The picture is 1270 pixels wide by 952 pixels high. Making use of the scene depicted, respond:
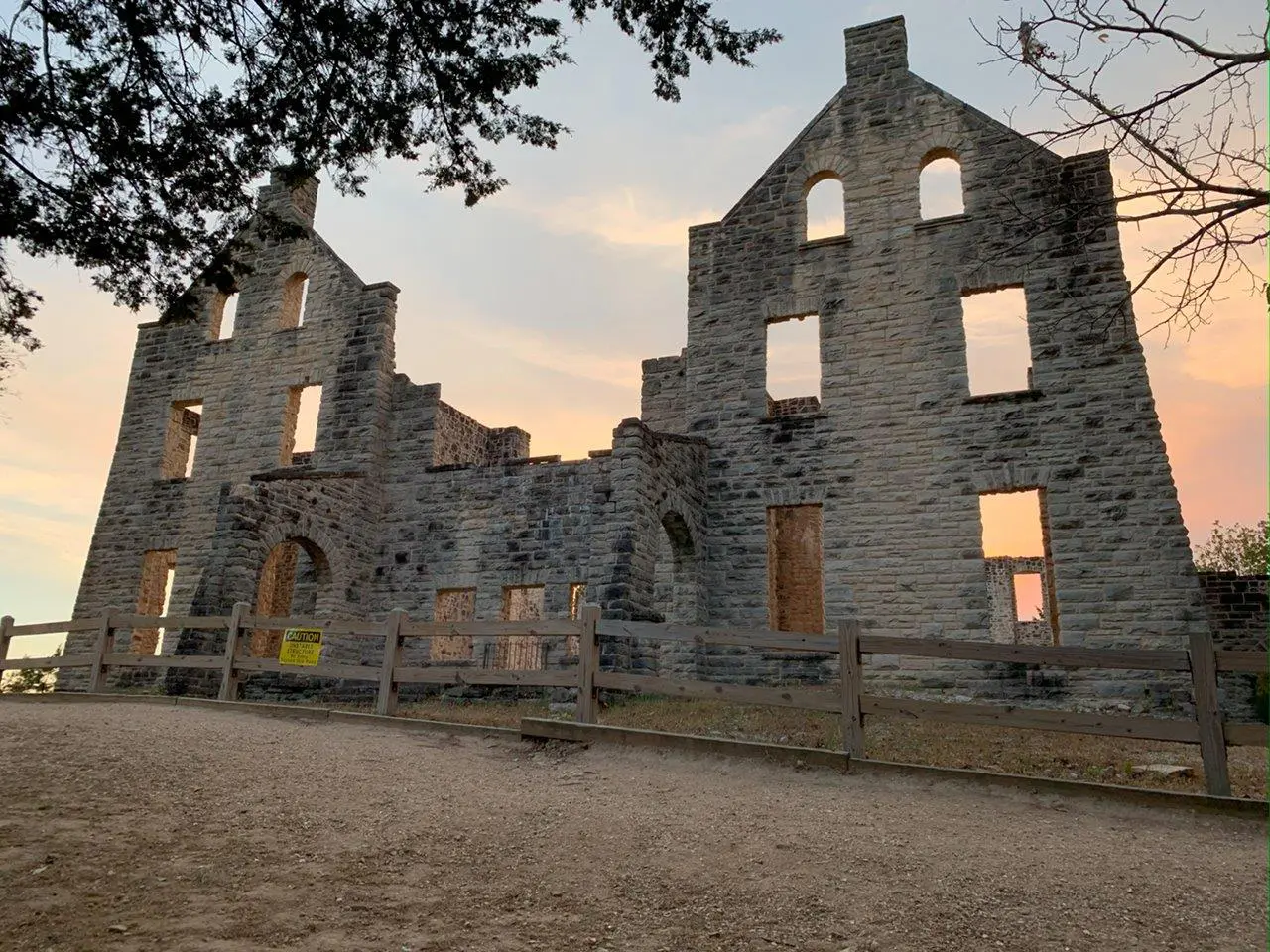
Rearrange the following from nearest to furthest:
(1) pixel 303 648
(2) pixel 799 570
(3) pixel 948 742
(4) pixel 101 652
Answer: (3) pixel 948 742 < (1) pixel 303 648 < (4) pixel 101 652 < (2) pixel 799 570

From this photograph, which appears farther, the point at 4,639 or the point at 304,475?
the point at 304,475

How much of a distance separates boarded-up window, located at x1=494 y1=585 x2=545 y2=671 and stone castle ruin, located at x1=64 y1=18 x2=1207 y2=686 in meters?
0.08

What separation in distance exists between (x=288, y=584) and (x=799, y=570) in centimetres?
1170

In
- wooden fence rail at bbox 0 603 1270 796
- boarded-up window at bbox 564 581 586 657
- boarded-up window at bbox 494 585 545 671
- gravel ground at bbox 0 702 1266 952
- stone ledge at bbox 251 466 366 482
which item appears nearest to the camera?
gravel ground at bbox 0 702 1266 952

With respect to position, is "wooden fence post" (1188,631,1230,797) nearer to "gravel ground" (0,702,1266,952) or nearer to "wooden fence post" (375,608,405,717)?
"gravel ground" (0,702,1266,952)

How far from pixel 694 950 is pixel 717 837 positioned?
1.42 metres

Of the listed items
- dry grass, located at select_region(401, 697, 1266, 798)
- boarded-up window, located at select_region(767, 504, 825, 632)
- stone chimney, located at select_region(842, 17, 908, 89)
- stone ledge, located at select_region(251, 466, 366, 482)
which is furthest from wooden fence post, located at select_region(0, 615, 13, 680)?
stone chimney, located at select_region(842, 17, 908, 89)

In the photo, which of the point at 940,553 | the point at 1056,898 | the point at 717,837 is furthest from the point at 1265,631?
the point at 717,837

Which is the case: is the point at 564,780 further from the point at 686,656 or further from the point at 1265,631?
the point at 1265,631

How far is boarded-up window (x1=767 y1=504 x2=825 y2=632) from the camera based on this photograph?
56.5 ft

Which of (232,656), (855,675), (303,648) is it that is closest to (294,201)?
(232,656)

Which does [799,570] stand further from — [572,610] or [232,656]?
[232,656]

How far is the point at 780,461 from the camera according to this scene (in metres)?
13.4

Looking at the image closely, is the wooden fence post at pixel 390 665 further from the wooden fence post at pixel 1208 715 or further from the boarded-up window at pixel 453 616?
the wooden fence post at pixel 1208 715
